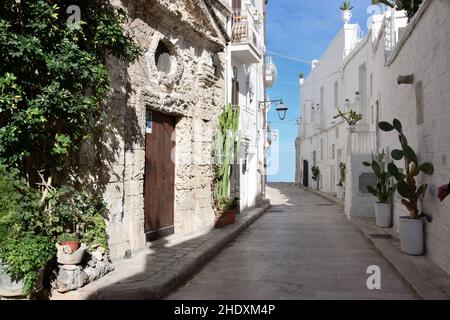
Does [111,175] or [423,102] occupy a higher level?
[423,102]

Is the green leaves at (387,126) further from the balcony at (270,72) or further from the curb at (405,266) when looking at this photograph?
the balcony at (270,72)

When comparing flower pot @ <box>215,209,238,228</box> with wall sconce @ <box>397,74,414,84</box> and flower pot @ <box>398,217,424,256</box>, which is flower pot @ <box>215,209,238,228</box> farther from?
wall sconce @ <box>397,74,414,84</box>

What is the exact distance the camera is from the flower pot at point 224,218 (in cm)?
882

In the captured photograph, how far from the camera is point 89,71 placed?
449 centimetres

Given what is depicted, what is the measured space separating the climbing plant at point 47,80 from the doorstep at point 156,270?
53.4 inches

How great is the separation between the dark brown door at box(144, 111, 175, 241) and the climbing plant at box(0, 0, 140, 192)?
2.05m

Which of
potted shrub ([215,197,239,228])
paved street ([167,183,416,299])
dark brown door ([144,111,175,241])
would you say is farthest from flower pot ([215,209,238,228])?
dark brown door ([144,111,175,241])

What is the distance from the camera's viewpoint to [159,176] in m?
7.29

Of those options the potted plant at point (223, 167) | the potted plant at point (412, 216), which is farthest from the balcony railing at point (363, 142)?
the potted plant at point (412, 216)

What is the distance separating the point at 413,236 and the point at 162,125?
4.71m

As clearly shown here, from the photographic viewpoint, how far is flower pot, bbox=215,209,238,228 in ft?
28.9

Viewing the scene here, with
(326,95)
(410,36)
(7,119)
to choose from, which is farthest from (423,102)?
(326,95)

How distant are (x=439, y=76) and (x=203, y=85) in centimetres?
464

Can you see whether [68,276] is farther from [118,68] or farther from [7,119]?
[118,68]
